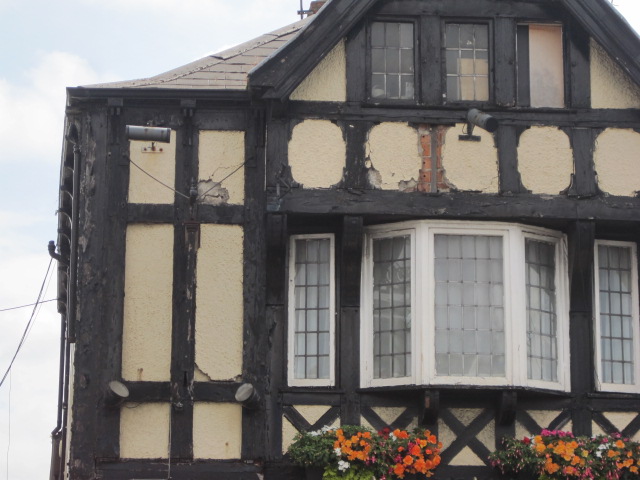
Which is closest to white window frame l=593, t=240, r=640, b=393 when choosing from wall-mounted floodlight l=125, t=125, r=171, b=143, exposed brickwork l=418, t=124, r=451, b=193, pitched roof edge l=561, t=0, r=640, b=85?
pitched roof edge l=561, t=0, r=640, b=85

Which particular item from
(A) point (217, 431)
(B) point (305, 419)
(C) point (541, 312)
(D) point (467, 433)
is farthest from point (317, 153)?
(D) point (467, 433)

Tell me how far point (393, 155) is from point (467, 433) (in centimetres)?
322

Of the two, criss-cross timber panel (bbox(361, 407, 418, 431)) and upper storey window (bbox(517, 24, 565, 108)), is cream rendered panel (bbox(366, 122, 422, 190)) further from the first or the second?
criss-cross timber panel (bbox(361, 407, 418, 431))

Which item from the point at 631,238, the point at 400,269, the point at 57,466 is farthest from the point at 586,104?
the point at 57,466

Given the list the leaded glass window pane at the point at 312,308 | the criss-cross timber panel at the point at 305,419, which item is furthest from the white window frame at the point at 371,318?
the criss-cross timber panel at the point at 305,419

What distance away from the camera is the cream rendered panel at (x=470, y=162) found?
58.0 feet

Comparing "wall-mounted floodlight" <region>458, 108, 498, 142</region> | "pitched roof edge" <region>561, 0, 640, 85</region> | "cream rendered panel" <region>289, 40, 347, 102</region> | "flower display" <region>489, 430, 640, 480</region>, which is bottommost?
"flower display" <region>489, 430, 640, 480</region>

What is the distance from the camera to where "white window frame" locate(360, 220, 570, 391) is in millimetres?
17172

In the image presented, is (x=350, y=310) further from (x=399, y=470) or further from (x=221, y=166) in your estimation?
(x=221, y=166)

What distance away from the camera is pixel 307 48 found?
58.0 feet

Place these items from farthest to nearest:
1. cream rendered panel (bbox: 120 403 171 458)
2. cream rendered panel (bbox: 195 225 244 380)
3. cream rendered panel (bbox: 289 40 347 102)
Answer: cream rendered panel (bbox: 289 40 347 102) → cream rendered panel (bbox: 195 225 244 380) → cream rendered panel (bbox: 120 403 171 458)

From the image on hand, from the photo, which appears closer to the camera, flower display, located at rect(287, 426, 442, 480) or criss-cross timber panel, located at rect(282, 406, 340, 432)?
flower display, located at rect(287, 426, 442, 480)

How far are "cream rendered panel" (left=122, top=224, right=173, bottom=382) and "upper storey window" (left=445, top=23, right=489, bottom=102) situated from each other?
12.2 ft

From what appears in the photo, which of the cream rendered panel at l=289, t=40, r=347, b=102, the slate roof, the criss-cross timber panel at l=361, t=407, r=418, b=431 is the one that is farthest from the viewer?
the slate roof
